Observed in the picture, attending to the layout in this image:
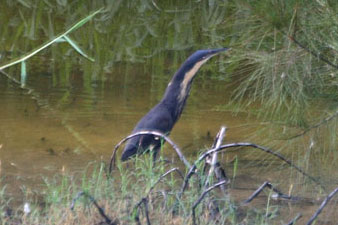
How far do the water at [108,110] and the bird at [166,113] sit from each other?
0.20m

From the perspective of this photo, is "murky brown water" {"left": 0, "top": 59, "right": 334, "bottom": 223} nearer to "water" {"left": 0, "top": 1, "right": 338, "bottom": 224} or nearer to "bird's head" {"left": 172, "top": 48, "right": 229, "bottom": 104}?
"water" {"left": 0, "top": 1, "right": 338, "bottom": 224}

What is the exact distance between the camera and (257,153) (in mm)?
5012

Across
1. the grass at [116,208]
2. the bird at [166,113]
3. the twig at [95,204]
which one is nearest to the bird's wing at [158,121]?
the bird at [166,113]

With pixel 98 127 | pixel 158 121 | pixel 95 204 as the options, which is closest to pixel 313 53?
pixel 95 204

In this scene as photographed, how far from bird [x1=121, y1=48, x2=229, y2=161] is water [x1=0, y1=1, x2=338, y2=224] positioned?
0.20 m

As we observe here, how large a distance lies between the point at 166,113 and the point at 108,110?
747 mm

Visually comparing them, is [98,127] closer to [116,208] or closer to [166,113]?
[166,113]

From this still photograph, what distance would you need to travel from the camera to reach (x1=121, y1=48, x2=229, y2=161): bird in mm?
4613

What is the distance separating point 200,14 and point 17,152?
4.62 meters

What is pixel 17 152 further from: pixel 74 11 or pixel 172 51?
pixel 74 11

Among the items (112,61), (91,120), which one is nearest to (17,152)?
(91,120)

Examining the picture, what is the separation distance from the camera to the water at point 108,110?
446 centimetres

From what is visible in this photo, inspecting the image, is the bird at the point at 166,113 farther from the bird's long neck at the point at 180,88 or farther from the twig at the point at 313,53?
the twig at the point at 313,53

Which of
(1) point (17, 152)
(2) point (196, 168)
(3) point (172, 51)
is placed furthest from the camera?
(3) point (172, 51)
